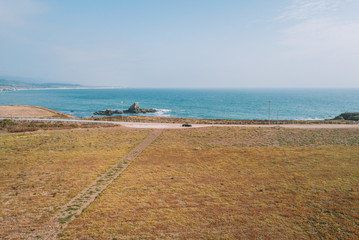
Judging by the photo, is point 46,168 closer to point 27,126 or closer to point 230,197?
point 230,197

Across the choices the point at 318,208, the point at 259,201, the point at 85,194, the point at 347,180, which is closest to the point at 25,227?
the point at 85,194

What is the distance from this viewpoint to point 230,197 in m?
16.2

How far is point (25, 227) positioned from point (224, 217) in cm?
1156

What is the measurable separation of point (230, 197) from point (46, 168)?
716 inches

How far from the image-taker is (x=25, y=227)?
12227 millimetres

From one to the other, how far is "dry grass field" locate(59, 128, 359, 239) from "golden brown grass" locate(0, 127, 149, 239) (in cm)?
295

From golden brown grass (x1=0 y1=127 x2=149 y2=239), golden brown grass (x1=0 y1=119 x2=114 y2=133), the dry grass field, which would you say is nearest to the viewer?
the dry grass field

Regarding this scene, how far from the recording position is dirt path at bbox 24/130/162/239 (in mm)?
11797

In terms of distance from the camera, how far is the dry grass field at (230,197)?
40.3 ft

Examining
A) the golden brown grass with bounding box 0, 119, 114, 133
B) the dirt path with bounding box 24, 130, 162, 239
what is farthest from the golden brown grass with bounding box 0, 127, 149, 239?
the golden brown grass with bounding box 0, 119, 114, 133

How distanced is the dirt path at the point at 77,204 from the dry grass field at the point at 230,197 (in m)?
0.54

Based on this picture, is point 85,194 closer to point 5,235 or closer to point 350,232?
Result: point 5,235

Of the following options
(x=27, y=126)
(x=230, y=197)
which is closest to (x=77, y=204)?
(x=230, y=197)

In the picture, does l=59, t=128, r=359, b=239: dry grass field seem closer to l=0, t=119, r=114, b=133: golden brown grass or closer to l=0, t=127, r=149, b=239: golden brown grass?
l=0, t=127, r=149, b=239: golden brown grass
